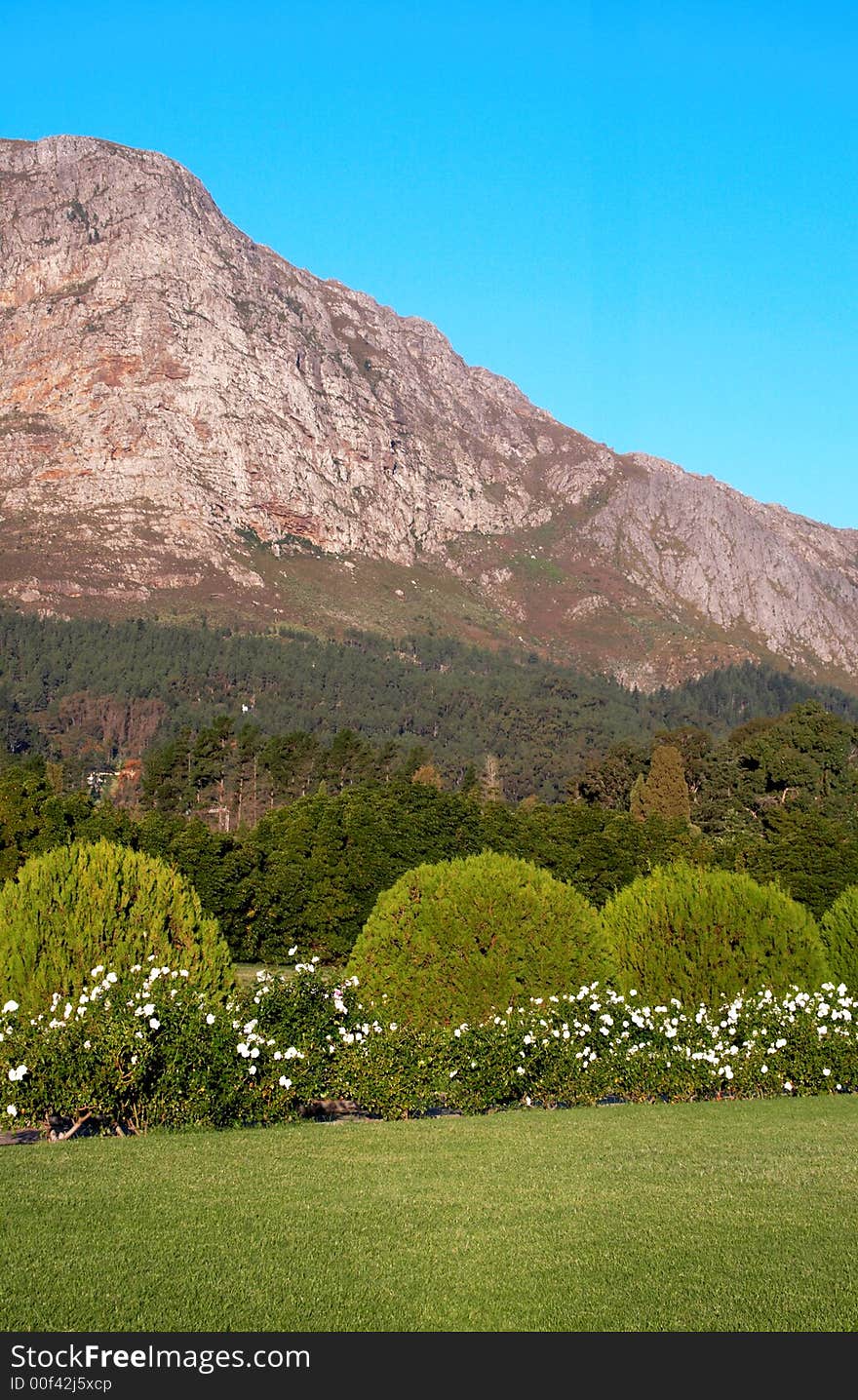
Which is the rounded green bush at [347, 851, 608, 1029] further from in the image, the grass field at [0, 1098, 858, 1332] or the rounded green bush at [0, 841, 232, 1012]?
the grass field at [0, 1098, 858, 1332]

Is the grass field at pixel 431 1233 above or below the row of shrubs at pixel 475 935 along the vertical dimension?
below

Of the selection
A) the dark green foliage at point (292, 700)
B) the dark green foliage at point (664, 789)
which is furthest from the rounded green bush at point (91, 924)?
the dark green foliage at point (292, 700)

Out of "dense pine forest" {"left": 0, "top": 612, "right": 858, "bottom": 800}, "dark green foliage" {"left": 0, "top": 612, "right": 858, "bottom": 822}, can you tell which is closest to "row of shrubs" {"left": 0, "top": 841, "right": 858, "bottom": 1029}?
"dense pine forest" {"left": 0, "top": 612, "right": 858, "bottom": 800}

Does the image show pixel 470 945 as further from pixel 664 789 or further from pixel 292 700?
pixel 292 700

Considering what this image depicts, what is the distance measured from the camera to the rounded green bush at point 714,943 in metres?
14.3

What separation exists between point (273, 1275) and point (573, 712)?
147716mm

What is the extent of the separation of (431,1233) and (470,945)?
284 inches

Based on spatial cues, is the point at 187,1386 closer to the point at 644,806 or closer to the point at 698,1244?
the point at 698,1244

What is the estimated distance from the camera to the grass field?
4.84 meters

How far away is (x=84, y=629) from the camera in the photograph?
164000mm

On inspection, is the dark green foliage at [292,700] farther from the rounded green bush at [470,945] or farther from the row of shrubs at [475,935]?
the rounded green bush at [470,945]

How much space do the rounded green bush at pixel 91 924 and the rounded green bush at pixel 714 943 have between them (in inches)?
219

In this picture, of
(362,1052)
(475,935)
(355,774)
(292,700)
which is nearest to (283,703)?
(292,700)

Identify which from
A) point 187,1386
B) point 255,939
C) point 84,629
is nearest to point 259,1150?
point 187,1386
